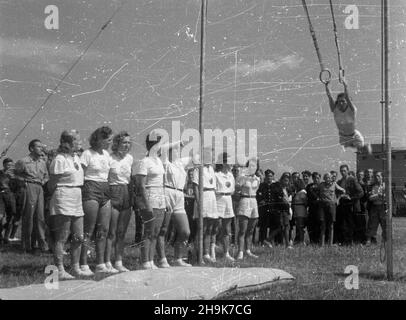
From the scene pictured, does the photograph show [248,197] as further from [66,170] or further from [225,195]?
[66,170]

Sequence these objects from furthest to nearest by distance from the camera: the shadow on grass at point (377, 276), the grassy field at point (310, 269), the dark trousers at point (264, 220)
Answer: the dark trousers at point (264, 220) → the shadow on grass at point (377, 276) → the grassy field at point (310, 269)

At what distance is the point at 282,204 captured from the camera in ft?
31.6

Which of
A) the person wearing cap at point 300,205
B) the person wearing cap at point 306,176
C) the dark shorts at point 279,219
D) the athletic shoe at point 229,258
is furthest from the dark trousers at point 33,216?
the person wearing cap at point 306,176

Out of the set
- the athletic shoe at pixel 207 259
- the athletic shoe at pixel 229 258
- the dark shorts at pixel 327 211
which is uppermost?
the dark shorts at pixel 327 211

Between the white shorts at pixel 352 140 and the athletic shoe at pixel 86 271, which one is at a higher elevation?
the white shorts at pixel 352 140

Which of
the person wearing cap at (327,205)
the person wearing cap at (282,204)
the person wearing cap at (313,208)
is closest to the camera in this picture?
the person wearing cap at (282,204)

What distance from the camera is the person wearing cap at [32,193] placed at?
8.01m

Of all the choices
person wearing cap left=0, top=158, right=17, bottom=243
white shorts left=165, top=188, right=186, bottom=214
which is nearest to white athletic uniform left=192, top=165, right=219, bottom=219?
white shorts left=165, top=188, right=186, bottom=214

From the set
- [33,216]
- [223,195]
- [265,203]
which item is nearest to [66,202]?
[33,216]

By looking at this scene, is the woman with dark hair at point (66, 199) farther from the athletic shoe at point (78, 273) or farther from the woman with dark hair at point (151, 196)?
the woman with dark hair at point (151, 196)

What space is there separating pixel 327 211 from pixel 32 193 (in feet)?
16.0

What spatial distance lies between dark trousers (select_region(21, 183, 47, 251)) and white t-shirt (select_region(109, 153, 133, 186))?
6.53ft
